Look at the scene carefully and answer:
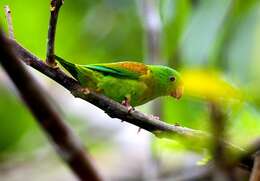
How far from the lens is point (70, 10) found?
1.77 m

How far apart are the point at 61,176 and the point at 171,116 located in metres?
0.79

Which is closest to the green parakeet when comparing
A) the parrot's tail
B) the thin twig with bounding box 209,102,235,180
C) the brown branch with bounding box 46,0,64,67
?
the parrot's tail

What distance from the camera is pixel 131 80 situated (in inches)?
31.1

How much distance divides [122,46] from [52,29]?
139 centimetres

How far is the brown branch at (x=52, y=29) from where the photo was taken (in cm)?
50

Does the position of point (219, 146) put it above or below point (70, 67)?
above

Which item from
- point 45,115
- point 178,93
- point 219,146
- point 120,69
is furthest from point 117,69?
point 219,146

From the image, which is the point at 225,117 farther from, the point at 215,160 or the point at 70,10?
the point at 70,10

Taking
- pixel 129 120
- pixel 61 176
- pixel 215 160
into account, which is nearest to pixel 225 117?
pixel 215 160

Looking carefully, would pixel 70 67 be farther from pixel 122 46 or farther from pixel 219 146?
pixel 122 46

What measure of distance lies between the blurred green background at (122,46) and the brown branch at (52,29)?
342 millimetres

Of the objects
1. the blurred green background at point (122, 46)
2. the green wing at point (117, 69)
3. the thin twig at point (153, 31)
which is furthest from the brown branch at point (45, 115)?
the thin twig at point (153, 31)

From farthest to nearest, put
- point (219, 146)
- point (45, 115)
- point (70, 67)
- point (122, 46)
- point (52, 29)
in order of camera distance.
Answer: point (122, 46)
point (70, 67)
point (52, 29)
point (45, 115)
point (219, 146)

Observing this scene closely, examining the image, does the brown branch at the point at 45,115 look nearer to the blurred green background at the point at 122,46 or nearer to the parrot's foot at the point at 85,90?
the parrot's foot at the point at 85,90
